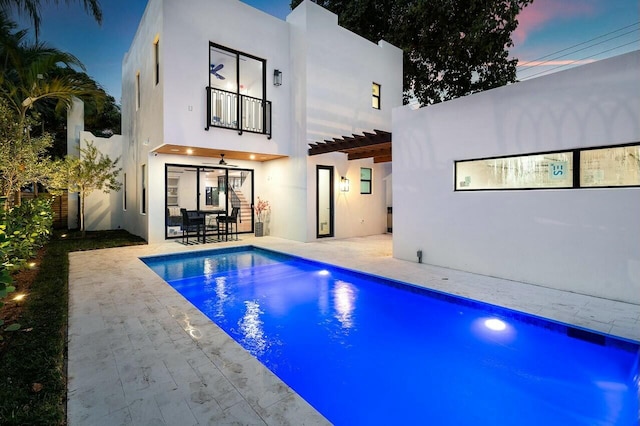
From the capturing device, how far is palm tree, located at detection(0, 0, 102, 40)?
676cm

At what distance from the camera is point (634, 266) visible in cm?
425

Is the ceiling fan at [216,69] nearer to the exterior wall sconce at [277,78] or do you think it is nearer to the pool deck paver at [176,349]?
the exterior wall sconce at [277,78]

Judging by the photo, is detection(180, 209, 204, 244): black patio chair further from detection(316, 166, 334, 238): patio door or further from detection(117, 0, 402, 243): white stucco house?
detection(316, 166, 334, 238): patio door

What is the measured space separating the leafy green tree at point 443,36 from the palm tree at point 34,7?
37.5ft

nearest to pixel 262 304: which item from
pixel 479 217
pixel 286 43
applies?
pixel 479 217

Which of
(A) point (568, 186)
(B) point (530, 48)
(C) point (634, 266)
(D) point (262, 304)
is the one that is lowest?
(D) point (262, 304)

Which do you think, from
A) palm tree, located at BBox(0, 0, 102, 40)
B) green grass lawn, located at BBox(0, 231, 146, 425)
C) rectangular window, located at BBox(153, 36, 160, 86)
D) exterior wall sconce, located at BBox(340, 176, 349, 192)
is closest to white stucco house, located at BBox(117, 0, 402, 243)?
rectangular window, located at BBox(153, 36, 160, 86)

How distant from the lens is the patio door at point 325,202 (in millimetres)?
10336

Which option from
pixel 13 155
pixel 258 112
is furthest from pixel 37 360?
pixel 258 112

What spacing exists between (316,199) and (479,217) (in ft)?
16.8

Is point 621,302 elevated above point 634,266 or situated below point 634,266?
below

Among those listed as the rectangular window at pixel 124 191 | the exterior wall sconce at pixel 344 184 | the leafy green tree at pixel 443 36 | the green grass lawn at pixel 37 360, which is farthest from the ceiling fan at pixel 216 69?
the green grass lawn at pixel 37 360

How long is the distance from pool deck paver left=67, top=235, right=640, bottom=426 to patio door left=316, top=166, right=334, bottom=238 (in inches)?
172

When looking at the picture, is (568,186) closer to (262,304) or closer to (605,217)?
(605,217)
